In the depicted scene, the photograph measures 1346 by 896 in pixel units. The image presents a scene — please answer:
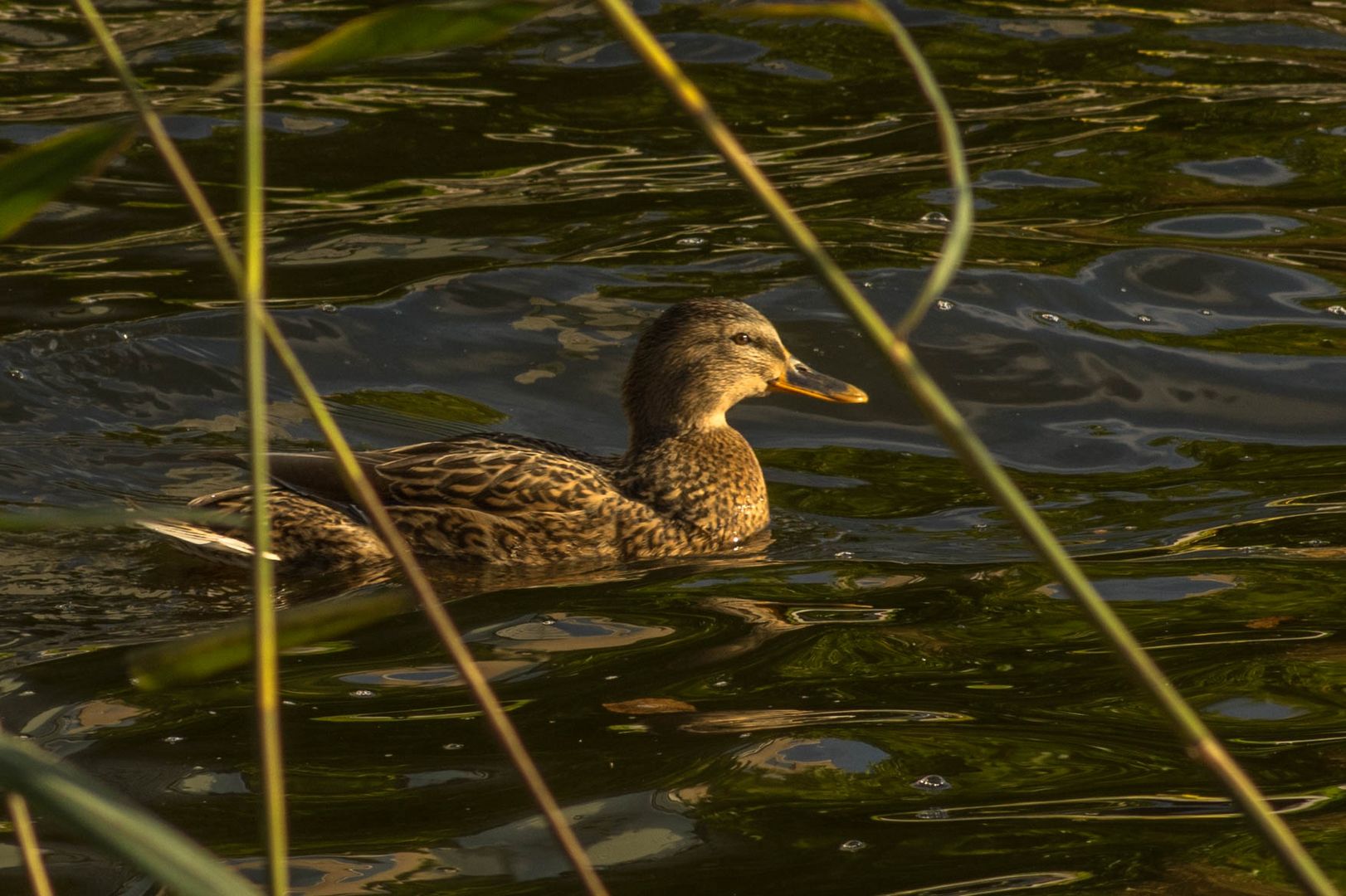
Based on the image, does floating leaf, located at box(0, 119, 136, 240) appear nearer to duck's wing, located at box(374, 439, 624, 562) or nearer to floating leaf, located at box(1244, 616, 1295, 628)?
floating leaf, located at box(1244, 616, 1295, 628)

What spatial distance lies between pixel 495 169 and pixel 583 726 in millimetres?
7272

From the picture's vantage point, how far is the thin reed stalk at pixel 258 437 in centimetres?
133

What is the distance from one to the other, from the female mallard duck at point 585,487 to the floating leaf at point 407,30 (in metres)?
5.64

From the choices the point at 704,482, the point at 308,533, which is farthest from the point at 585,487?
the point at 308,533

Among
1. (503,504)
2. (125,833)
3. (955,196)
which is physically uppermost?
(955,196)

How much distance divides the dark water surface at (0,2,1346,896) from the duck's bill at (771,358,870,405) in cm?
34

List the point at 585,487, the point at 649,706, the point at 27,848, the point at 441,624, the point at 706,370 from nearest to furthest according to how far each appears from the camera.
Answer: the point at 441,624 → the point at 27,848 → the point at 649,706 → the point at 585,487 → the point at 706,370

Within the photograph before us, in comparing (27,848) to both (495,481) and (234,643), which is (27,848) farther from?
(495,481)

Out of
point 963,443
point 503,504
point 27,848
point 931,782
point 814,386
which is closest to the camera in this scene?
point 963,443

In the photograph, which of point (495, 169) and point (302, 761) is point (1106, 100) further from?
point (302, 761)

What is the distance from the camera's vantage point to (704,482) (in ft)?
25.4

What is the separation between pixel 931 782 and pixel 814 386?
427cm

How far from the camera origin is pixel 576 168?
11523 millimetres

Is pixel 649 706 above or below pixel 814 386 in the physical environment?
below
